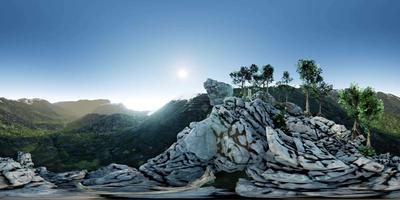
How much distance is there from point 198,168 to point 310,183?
116 ft

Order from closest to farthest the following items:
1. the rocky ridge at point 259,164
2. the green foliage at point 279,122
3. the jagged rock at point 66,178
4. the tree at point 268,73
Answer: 1. the rocky ridge at point 259,164
2. the jagged rock at point 66,178
3. the green foliage at point 279,122
4. the tree at point 268,73

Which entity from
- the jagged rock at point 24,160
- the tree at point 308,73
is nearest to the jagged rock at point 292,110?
the tree at point 308,73

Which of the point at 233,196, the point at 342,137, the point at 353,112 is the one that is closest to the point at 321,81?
the point at 353,112

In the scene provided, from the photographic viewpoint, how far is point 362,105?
129 metres

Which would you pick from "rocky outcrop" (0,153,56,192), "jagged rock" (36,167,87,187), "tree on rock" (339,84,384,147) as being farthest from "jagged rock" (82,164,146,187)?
"tree on rock" (339,84,384,147)

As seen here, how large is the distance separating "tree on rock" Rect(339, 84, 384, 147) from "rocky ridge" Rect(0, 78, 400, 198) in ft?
28.3

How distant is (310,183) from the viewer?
76.6 meters

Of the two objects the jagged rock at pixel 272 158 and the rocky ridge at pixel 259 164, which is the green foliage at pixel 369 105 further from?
the jagged rock at pixel 272 158

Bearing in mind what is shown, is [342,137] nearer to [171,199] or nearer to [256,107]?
[256,107]

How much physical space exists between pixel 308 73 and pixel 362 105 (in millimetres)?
33731

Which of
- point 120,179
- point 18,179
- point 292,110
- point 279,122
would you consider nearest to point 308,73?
point 292,110

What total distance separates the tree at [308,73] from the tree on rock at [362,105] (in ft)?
79.4

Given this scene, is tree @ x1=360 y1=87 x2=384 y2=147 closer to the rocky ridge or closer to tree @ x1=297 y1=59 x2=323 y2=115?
the rocky ridge

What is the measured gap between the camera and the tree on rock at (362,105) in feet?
423
